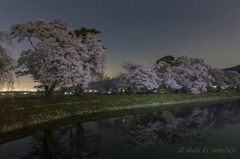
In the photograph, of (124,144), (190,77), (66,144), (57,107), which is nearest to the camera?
(66,144)

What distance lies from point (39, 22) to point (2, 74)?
16.4 metres

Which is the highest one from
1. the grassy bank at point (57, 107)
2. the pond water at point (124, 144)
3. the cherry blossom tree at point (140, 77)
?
the cherry blossom tree at point (140, 77)

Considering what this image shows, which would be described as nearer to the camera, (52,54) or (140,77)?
(52,54)

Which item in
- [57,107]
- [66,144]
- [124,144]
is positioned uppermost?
[57,107]

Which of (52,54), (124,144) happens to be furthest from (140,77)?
(124,144)

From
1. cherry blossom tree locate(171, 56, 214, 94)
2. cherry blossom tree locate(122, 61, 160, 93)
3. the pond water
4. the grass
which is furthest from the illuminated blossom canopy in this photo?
cherry blossom tree locate(171, 56, 214, 94)

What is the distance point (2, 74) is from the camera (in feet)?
43.2

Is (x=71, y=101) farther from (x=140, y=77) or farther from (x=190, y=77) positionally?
(x=190, y=77)

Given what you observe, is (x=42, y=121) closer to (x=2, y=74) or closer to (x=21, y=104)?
(x=21, y=104)

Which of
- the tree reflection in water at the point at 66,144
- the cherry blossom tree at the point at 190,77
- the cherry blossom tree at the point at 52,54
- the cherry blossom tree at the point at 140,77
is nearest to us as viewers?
the tree reflection in water at the point at 66,144

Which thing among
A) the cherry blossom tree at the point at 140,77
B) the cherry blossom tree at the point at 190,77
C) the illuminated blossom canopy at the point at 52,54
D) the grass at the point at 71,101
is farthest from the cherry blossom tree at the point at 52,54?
the cherry blossom tree at the point at 190,77

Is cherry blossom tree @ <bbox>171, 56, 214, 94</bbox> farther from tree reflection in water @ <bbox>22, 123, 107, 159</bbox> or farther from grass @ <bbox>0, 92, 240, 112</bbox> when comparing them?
tree reflection in water @ <bbox>22, 123, 107, 159</bbox>

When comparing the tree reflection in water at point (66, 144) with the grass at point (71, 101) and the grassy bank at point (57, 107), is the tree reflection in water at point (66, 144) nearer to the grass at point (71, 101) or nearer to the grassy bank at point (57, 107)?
Result: the grassy bank at point (57, 107)

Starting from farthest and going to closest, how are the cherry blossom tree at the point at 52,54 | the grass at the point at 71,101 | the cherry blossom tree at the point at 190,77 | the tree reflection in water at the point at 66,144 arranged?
the cherry blossom tree at the point at 190,77 → the cherry blossom tree at the point at 52,54 → the grass at the point at 71,101 → the tree reflection in water at the point at 66,144
